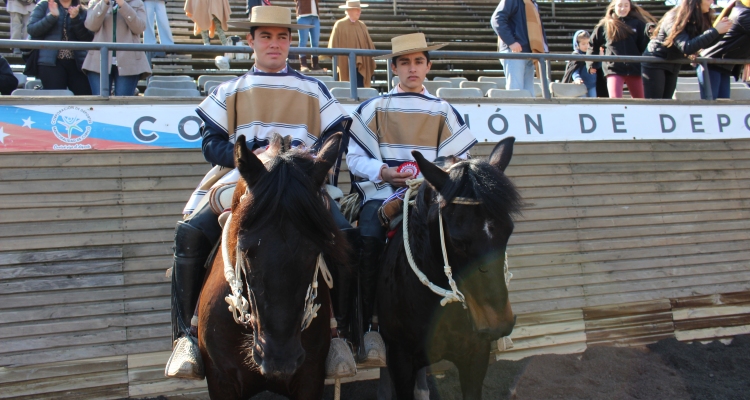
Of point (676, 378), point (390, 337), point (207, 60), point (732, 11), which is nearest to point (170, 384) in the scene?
point (390, 337)

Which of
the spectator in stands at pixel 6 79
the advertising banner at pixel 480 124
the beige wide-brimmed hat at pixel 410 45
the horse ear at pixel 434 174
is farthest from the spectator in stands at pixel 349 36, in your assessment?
the horse ear at pixel 434 174

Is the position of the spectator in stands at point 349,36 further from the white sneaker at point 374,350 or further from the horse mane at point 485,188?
the horse mane at point 485,188

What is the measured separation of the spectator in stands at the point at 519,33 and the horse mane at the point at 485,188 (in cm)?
524

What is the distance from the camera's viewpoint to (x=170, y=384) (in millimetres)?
5207

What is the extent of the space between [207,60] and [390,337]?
8.76 meters

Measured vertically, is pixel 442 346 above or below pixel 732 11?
below

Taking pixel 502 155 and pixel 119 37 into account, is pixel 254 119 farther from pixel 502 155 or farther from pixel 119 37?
pixel 119 37

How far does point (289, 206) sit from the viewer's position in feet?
8.32

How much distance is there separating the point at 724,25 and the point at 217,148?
7225mm

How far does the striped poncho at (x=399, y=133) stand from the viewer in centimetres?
443

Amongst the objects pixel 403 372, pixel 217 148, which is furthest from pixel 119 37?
pixel 403 372

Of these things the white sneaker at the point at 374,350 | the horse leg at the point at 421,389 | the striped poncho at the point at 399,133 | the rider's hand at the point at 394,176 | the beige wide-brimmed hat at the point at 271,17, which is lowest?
the horse leg at the point at 421,389

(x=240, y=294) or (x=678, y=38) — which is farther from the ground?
(x=678, y=38)

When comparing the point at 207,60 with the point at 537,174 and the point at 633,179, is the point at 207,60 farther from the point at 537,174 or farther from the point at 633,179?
the point at 633,179
